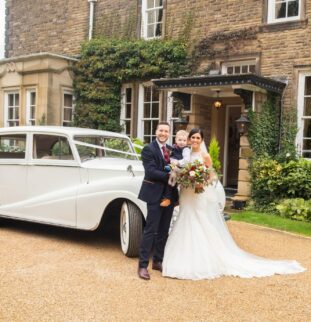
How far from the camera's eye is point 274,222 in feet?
29.7

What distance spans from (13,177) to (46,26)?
10931 mm

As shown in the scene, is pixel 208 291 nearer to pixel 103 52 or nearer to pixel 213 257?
pixel 213 257

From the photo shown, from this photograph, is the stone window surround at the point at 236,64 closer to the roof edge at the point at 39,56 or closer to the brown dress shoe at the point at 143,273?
the roof edge at the point at 39,56

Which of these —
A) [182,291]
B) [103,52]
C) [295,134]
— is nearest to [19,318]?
[182,291]

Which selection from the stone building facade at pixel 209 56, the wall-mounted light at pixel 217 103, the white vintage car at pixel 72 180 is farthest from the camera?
the wall-mounted light at pixel 217 103

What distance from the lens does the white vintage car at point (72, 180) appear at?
6309mm

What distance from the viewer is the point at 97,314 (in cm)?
409

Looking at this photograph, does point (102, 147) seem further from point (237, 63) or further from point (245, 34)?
point (245, 34)

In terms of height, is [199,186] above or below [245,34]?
below

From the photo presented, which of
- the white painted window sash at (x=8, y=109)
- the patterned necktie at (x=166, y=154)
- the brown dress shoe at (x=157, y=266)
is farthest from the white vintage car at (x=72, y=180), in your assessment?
the white painted window sash at (x=8, y=109)

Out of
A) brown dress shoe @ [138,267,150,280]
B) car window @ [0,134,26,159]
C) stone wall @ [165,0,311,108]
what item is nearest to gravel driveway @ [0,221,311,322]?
brown dress shoe @ [138,267,150,280]

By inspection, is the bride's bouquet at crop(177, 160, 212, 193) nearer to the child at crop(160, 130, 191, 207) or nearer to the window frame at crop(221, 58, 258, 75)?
the child at crop(160, 130, 191, 207)

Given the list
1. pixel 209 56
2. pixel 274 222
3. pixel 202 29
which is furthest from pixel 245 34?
pixel 274 222

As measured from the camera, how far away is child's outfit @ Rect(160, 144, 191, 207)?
5344mm
